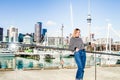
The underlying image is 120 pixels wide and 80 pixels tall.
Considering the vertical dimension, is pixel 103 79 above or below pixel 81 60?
below

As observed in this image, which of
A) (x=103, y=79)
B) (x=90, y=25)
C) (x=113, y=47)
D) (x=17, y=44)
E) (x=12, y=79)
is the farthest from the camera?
(x=113, y=47)

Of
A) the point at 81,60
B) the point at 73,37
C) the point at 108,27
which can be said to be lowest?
the point at 81,60

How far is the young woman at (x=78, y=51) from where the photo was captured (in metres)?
5.32

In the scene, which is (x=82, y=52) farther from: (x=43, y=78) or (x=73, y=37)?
(x=43, y=78)

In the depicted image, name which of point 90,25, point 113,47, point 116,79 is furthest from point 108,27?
point 116,79

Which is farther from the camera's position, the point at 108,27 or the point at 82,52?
the point at 108,27

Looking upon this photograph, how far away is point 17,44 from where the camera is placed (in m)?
5.03

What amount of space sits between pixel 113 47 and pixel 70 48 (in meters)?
101

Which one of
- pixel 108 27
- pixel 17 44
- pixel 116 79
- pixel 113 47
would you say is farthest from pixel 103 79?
pixel 113 47

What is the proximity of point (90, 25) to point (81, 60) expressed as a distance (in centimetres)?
6987

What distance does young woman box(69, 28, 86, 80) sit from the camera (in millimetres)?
5320

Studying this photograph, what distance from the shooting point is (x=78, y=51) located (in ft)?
17.6

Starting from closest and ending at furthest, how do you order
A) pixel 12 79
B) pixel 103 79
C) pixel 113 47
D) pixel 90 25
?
pixel 12 79 < pixel 103 79 < pixel 90 25 < pixel 113 47

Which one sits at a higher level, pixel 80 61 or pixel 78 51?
pixel 78 51
